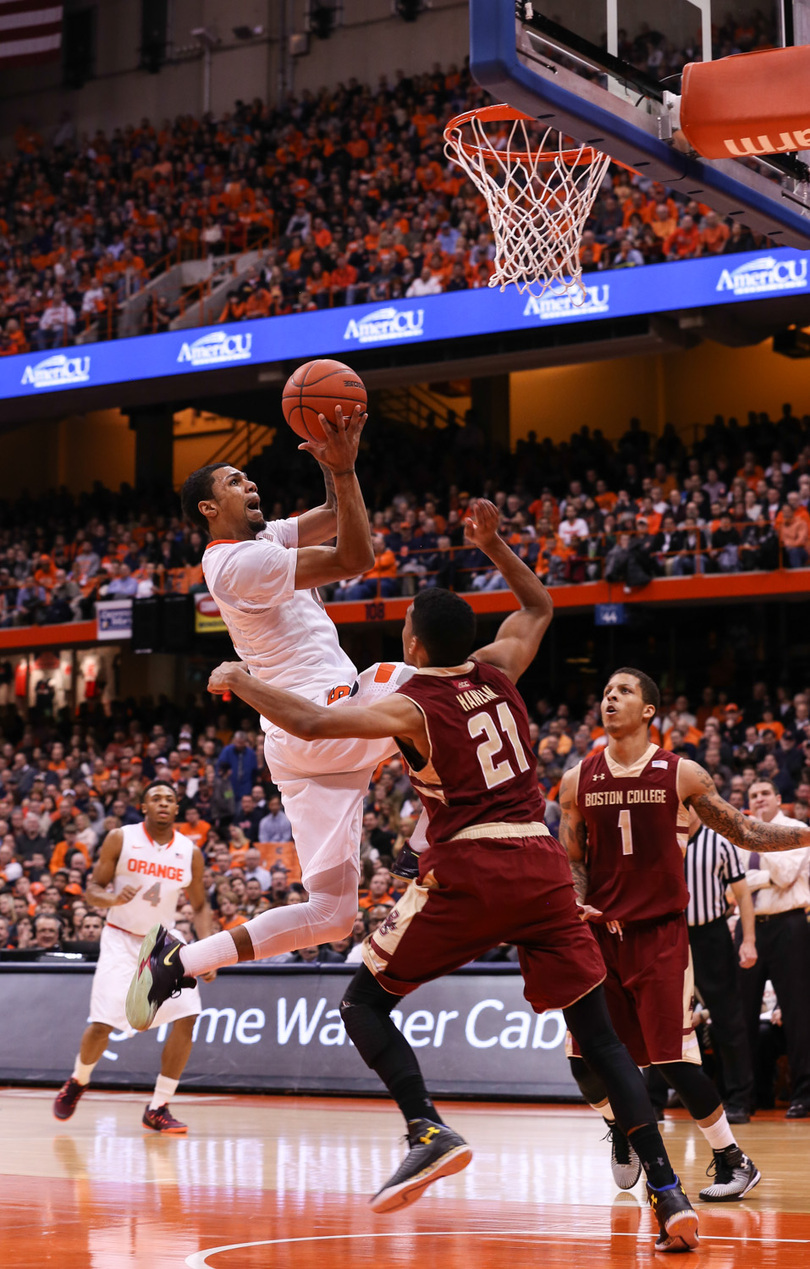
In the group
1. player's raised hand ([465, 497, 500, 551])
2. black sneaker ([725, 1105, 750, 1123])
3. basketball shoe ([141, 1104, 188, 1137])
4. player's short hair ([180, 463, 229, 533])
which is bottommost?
black sneaker ([725, 1105, 750, 1123])

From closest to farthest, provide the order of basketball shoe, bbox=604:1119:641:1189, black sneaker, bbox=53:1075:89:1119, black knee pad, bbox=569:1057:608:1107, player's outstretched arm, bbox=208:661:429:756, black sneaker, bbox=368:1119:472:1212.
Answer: black sneaker, bbox=368:1119:472:1212
player's outstretched arm, bbox=208:661:429:756
basketball shoe, bbox=604:1119:641:1189
black knee pad, bbox=569:1057:608:1107
black sneaker, bbox=53:1075:89:1119

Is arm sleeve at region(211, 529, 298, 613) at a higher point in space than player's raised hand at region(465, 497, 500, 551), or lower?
lower

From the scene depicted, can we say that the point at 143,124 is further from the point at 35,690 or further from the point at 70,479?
the point at 35,690

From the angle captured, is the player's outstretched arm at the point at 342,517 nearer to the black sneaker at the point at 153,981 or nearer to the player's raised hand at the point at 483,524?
the player's raised hand at the point at 483,524

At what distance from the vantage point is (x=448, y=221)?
25.2m

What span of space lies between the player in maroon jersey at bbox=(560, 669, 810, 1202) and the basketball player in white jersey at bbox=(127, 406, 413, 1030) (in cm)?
133

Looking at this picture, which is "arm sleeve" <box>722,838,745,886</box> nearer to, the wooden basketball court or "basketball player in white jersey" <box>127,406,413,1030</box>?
the wooden basketball court

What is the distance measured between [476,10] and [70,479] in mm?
29320

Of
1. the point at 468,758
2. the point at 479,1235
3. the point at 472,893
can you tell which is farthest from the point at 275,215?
the point at 479,1235

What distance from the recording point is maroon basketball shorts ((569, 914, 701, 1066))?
6.73m

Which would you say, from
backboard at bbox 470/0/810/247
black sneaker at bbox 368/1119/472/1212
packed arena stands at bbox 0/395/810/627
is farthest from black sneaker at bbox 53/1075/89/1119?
packed arena stands at bbox 0/395/810/627

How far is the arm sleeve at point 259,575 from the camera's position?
19.9ft

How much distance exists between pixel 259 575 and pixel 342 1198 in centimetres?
300

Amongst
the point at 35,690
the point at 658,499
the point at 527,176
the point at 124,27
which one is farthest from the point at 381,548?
the point at 124,27
